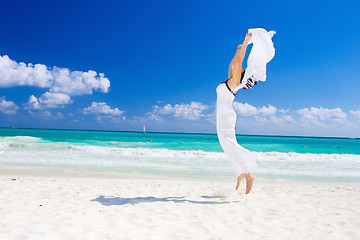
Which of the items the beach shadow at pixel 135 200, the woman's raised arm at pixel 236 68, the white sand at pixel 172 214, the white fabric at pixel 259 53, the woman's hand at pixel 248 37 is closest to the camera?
the white sand at pixel 172 214

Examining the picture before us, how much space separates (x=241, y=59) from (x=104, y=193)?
3.48 m

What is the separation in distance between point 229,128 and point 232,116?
0.66 feet

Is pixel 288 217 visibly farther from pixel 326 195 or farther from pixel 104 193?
pixel 104 193

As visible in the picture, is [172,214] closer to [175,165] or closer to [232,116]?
[232,116]

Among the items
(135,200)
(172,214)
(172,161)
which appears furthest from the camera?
(172,161)

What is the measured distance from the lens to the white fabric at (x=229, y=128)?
13.4ft

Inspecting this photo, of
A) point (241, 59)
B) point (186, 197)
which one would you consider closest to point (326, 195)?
point (186, 197)

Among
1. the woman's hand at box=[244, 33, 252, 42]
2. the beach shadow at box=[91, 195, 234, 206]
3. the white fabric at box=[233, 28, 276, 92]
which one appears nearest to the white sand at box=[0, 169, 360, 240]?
the beach shadow at box=[91, 195, 234, 206]

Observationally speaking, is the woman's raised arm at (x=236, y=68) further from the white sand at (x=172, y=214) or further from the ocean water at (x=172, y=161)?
the ocean water at (x=172, y=161)

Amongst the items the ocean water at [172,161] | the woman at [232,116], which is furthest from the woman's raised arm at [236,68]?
the ocean water at [172,161]

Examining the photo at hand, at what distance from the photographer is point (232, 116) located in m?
4.09

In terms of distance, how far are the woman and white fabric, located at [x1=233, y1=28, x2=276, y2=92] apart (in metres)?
0.14

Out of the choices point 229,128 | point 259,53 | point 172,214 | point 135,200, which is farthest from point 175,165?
point 259,53

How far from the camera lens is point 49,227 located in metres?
2.83
